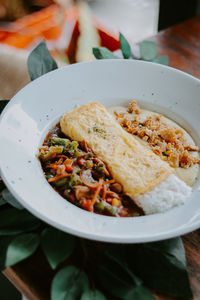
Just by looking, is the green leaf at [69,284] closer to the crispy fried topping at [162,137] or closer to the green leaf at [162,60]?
the crispy fried topping at [162,137]

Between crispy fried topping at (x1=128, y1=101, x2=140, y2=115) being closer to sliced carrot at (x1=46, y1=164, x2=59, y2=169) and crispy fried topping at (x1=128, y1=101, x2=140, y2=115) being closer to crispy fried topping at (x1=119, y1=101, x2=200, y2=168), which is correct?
crispy fried topping at (x1=119, y1=101, x2=200, y2=168)

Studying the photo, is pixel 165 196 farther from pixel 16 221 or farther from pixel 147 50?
pixel 147 50

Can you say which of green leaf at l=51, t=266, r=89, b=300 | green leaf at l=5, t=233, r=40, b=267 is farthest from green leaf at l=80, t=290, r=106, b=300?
green leaf at l=5, t=233, r=40, b=267

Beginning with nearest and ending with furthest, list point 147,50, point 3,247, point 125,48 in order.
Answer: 1. point 3,247
2. point 125,48
3. point 147,50

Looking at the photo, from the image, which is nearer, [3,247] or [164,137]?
[3,247]

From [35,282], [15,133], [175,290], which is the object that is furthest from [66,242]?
[15,133]

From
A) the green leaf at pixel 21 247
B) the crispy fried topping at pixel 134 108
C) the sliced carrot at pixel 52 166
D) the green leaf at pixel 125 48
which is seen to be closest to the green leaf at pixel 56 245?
the green leaf at pixel 21 247

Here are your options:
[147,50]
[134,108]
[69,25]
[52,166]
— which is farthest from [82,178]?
[69,25]

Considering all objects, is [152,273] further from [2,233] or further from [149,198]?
[2,233]
